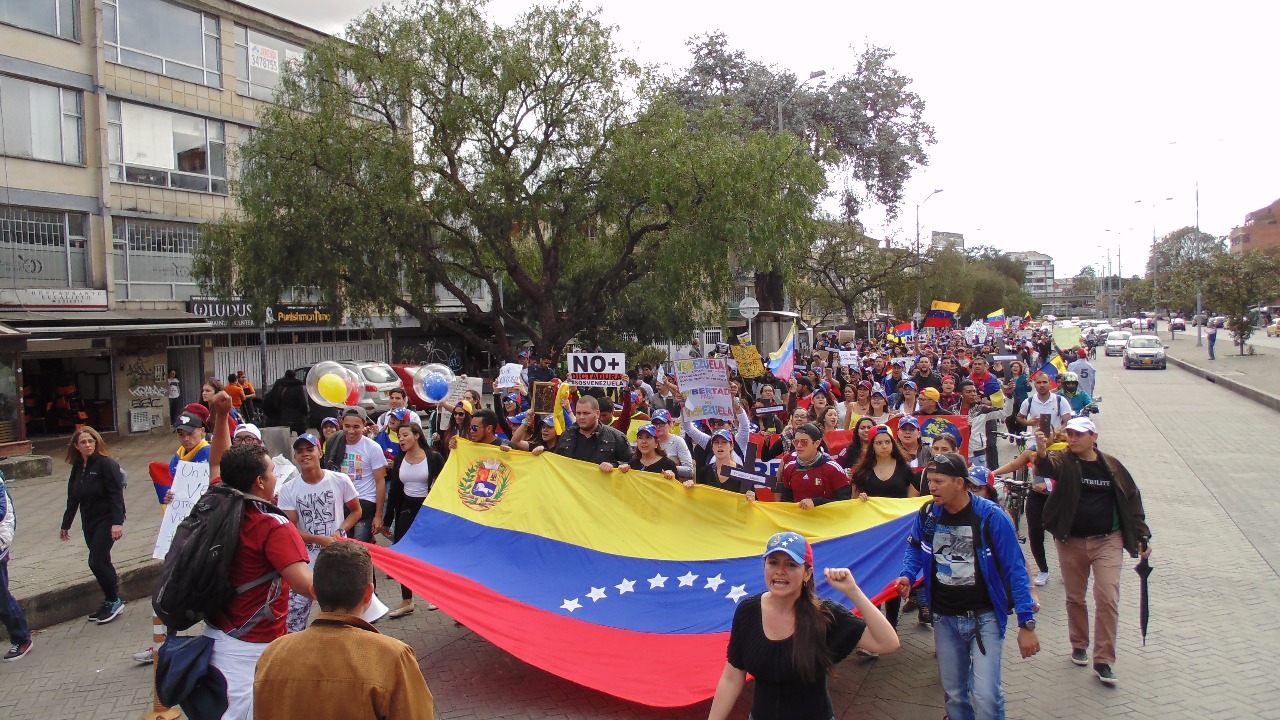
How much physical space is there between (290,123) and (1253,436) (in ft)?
69.6

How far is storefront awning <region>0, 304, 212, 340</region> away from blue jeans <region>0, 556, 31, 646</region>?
16.5 metres

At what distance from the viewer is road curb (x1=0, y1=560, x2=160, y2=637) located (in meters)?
7.79

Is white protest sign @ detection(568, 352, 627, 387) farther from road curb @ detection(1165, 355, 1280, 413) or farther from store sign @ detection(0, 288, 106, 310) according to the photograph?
road curb @ detection(1165, 355, 1280, 413)

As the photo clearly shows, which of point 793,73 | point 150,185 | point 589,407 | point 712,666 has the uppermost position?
point 793,73

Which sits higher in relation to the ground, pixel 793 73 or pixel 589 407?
pixel 793 73

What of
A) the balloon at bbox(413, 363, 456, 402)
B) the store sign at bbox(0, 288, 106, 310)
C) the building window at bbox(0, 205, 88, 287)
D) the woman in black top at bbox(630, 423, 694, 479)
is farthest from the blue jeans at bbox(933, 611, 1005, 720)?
the building window at bbox(0, 205, 88, 287)

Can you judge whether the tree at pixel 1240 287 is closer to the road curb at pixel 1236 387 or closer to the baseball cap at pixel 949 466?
the road curb at pixel 1236 387

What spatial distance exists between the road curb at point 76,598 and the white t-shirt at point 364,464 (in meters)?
2.06

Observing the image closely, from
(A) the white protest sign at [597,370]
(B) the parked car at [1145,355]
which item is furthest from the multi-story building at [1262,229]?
(A) the white protest sign at [597,370]

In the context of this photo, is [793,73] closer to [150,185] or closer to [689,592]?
[150,185]

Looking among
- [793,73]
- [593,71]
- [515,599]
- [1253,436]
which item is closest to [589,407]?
[515,599]

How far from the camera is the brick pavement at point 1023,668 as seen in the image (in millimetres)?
5555

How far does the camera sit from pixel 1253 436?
1762 cm

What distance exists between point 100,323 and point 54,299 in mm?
1224
